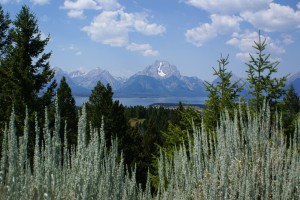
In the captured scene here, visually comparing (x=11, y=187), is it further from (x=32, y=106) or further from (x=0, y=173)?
(x=32, y=106)

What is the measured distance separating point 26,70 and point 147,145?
20.7 metres

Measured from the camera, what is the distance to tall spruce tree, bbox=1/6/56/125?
24312 mm

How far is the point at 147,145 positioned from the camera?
41.8m

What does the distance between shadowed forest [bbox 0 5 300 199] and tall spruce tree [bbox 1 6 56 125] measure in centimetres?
7

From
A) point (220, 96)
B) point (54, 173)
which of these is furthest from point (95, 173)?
point (220, 96)

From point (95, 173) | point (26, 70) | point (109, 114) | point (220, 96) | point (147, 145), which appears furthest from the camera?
point (147, 145)

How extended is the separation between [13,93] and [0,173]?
77.2ft

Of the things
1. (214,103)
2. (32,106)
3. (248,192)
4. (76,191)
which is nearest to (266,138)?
(248,192)

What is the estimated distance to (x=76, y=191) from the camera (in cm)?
262

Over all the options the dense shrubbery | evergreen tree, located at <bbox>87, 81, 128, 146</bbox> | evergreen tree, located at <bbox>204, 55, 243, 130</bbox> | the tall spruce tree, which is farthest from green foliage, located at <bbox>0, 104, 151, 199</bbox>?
evergreen tree, located at <bbox>87, 81, 128, 146</bbox>

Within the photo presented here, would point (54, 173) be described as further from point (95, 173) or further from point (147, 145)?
point (147, 145)

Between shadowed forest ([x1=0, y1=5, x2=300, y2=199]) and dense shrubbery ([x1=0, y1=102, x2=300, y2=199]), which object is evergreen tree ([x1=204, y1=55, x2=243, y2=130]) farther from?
dense shrubbery ([x1=0, y1=102, x2=300, y2=199])

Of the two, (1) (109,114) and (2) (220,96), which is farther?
(1) (109,114)

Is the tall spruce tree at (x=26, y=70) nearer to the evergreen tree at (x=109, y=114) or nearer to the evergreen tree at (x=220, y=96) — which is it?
the evergreen tree at (x=109, y=114)
